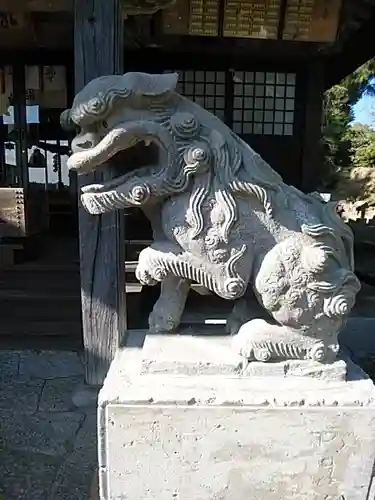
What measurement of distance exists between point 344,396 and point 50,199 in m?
5.93

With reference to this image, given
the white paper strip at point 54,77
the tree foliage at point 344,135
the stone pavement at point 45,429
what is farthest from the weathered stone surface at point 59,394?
the tree foliage at point 344,135

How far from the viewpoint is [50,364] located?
3537 mm

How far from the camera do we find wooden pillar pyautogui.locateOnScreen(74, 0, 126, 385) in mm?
2621

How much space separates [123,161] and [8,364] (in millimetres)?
2328

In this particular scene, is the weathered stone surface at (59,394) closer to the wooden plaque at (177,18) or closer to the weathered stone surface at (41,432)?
the weathered stone surface at (41,432)

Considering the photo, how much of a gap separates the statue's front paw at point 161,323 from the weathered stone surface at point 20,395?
4.68 feet

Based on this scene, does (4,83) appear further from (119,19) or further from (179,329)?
(179,329)

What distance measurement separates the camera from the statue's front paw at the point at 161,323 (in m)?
1.80

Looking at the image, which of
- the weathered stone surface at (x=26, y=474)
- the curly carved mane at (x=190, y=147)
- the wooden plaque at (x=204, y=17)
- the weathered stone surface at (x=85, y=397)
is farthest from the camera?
the wooden plaque at (x=204, y=17)

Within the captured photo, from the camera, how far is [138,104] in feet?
5.11

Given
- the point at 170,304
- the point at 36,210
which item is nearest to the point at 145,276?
the point at 170,304

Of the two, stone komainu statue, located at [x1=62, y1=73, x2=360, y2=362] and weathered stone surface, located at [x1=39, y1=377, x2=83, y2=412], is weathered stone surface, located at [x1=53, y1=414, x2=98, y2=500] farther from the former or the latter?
stone komainu statue, located at [x1=62, y1=73, x2=360, y2=362]

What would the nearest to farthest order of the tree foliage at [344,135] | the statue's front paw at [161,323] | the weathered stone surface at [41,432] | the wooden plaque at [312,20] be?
1. the statue's front paw at [161,323]
2. the weathered stone surface at [41,432]
3. the wooden plaque at [312,20]
4. the tree foliage at [344,135]

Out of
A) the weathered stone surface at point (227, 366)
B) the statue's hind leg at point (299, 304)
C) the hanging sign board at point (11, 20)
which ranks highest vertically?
the hanging sign board at point (11, 20)
